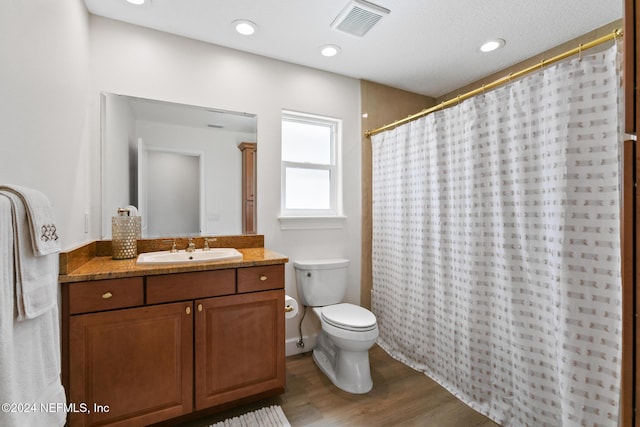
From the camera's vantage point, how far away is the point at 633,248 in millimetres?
662

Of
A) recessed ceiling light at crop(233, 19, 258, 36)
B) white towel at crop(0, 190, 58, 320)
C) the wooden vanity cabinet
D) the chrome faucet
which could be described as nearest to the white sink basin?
the chrome faucet

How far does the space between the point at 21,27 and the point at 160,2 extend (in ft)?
3.14

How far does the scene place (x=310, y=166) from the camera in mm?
2527

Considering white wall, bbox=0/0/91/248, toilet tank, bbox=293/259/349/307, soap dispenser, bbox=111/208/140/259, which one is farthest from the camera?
toilet tank, bbox=293/259/349/307

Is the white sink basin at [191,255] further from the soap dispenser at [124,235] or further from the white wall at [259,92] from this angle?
the white wall at [259,92]

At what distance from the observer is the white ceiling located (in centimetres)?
169

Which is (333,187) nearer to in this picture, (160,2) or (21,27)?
(160,2)

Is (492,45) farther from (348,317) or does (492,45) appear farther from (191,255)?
(191,255)

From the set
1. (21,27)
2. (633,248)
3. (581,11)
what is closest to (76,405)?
(21,27)

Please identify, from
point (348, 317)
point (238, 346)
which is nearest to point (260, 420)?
point (238, 346)

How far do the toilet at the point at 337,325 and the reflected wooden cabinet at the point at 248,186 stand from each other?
20.1 inches

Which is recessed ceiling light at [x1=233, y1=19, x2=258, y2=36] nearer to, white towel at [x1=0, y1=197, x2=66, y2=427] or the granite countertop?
the granite countertop

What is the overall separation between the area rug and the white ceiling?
246 cm

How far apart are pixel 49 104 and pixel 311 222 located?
1.74 meters
